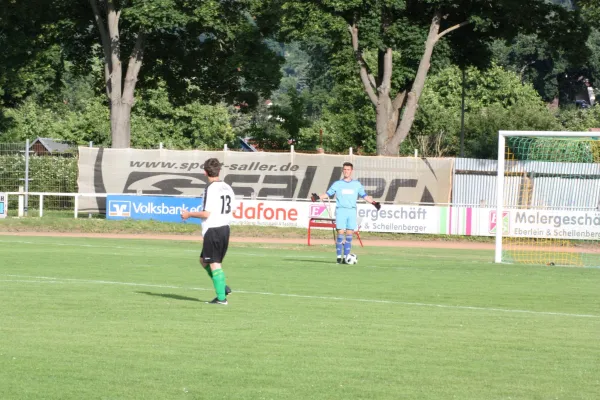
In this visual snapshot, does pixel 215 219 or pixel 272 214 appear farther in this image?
pixel 272 214

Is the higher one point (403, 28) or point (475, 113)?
point (403, 28)

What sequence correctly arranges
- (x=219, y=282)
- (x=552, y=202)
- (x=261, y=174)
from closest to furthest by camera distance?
(x=219, y=282) < (x=552, y=202) < (x=261, y=174)

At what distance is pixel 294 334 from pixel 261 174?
29.7 meters

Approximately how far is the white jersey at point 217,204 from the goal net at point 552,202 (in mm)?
15737

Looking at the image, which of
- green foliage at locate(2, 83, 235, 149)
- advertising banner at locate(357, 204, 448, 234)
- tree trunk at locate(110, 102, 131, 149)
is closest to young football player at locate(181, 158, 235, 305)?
advertising banner at locate(357, 204, 448, 234)

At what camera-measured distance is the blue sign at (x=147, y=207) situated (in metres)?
39.4

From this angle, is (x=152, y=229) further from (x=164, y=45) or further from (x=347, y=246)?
(x=164, y=45)

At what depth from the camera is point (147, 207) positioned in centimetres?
3997

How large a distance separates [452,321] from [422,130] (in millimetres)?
73542

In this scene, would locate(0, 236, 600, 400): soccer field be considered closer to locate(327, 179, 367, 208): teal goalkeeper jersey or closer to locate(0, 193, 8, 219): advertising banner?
locate(327, 179, 367, 208): teal goalkeeper jersey

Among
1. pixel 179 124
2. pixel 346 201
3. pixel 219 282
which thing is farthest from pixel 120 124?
pixel 179 124

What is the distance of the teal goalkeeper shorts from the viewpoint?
23.3 m

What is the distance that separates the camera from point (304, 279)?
20062 mm

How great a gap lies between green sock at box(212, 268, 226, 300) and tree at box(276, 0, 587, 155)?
3214cm
